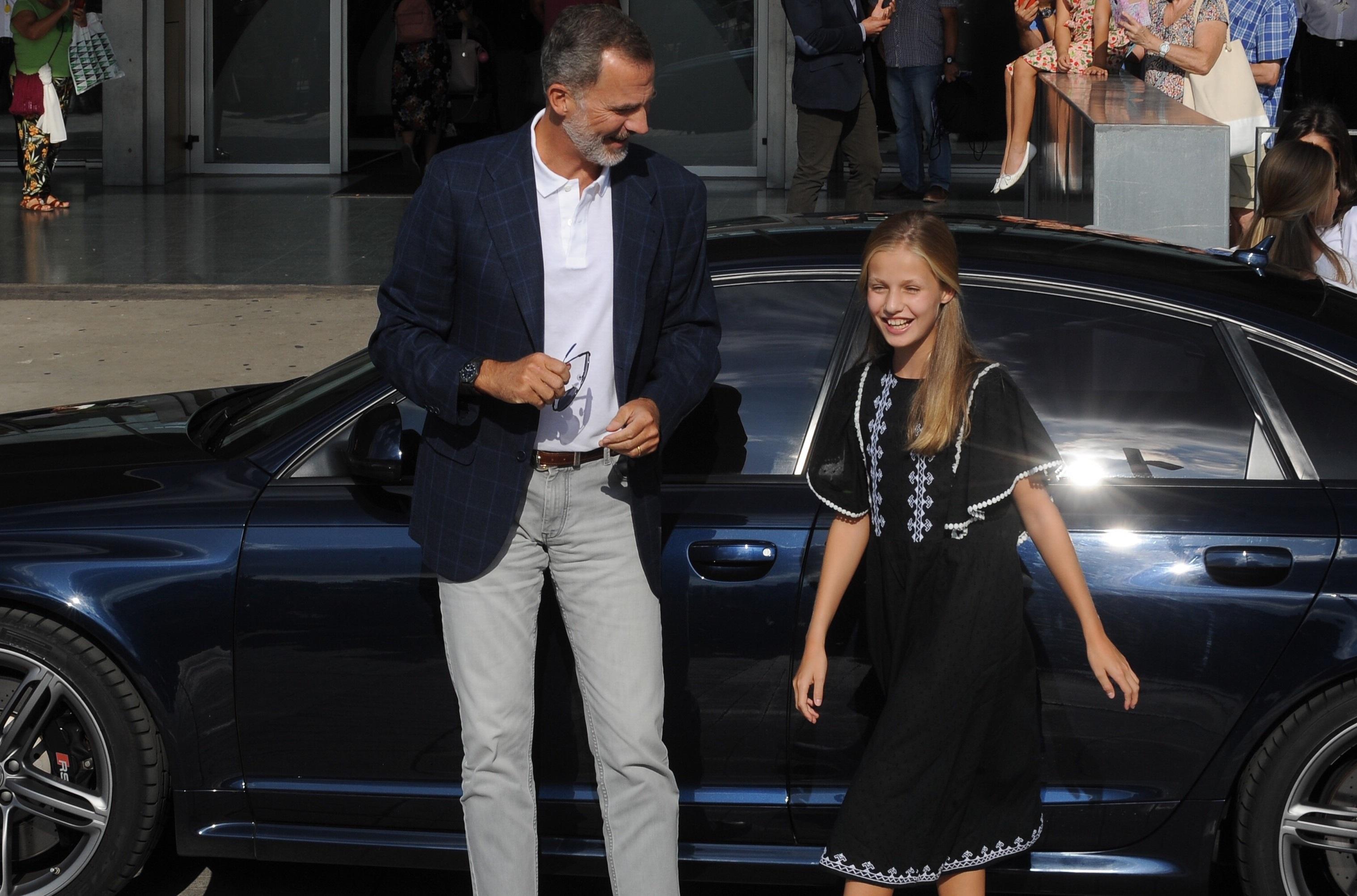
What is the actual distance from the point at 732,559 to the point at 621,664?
0.36 meters

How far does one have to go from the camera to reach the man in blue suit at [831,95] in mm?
9414

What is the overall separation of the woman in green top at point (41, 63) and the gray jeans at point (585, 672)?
455 inches

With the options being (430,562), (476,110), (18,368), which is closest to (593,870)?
(430,562)

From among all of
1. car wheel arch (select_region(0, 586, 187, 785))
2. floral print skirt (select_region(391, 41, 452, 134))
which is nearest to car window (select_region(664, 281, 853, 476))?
car wheel arch (select_region(0, 586, 187, 785))

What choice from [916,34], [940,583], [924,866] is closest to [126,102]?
[916,34]

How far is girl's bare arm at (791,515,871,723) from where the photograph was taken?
3.10 m

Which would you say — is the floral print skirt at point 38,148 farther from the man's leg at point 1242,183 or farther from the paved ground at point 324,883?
the paved ground at point 324,883

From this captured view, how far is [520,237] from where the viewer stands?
309cm

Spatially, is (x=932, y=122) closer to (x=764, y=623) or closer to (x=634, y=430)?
(x=764, y=623)

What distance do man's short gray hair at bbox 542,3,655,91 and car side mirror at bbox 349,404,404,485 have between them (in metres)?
0.82

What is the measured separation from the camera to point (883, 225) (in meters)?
3.10

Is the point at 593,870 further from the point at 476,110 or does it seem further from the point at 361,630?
the point at 476,110

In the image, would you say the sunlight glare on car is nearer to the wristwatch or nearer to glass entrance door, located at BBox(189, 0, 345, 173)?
the wristwatch

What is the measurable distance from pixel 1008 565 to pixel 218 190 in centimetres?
1367
